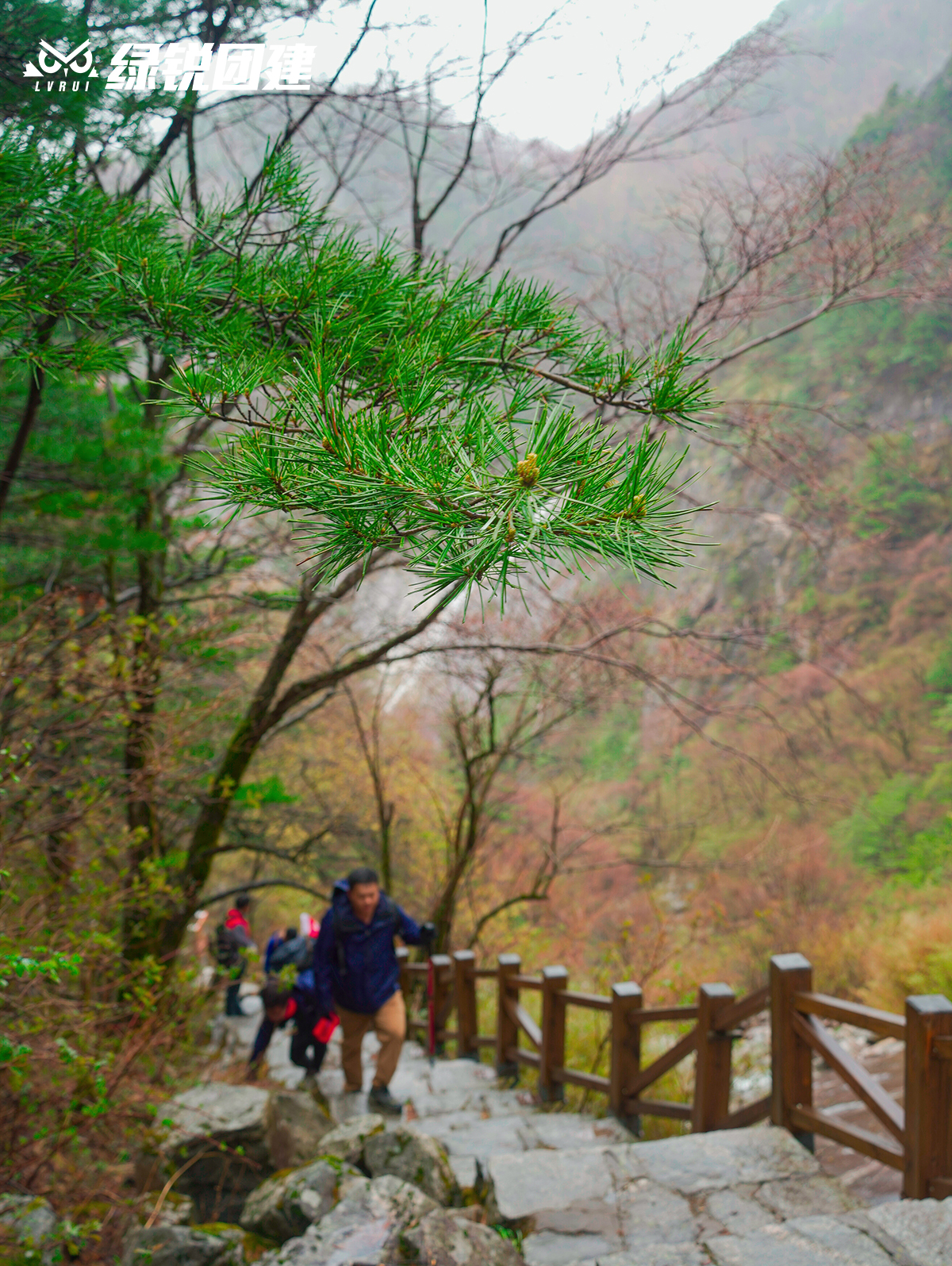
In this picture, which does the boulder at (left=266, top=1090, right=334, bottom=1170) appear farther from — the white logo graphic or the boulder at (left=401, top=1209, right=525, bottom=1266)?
the white logo graphic

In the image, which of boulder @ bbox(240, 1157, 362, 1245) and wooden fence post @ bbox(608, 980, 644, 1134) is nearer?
boulder @ bbox(240, 1157, 362, 1245)

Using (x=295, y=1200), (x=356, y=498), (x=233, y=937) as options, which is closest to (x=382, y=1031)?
(x=295, y=1200)

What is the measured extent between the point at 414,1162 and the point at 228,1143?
1.34 m

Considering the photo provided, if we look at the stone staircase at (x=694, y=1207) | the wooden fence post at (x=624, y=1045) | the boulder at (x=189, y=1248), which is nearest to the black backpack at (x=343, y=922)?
Result: the stone staircase at (x=694, y=1207)

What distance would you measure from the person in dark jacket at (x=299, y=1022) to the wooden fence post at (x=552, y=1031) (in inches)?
53.3

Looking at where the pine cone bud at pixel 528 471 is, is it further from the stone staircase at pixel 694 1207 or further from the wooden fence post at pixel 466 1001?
the wooden fence post at pixel 466 1001

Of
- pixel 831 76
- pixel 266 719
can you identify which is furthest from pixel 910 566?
pixel 831 76

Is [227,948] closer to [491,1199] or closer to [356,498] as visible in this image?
[491,1199]

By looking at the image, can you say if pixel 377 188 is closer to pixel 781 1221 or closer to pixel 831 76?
pixel 781 1221

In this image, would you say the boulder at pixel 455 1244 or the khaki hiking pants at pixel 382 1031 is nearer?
the boulder at pixel 455 1244

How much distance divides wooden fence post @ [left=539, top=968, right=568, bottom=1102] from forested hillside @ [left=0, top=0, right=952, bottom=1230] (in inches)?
44.8

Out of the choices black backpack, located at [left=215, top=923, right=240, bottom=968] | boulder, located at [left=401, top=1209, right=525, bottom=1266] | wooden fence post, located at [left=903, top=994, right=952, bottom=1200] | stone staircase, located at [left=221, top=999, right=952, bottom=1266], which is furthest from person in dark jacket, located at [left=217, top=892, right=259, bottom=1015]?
wooden fence post, located at [left=903, top=994, right=952, bottom=1200]

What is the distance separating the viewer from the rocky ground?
2.40 metres

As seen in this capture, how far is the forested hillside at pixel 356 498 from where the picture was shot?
3.93 ft
